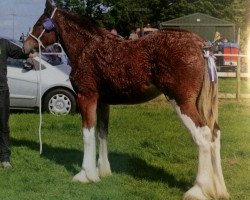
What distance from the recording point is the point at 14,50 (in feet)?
29.6

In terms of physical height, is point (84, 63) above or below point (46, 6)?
below

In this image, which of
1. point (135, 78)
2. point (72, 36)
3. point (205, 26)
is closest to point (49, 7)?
point (72, 36)

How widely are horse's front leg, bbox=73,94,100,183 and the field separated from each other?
6.7 inches

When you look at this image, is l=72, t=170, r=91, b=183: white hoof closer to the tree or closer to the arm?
the arm

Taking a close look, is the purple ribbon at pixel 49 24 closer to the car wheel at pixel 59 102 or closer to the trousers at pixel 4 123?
the trousers at pixel 4 123

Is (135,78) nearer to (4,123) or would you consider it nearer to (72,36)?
(72,36)

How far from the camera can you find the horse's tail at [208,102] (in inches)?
287

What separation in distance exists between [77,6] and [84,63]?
114 ft

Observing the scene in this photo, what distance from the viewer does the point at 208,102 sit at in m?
7.39

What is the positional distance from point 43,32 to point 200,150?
2.92m

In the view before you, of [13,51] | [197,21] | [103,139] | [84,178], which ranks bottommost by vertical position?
[84,178]

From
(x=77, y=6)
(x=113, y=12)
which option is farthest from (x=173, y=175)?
(x=113, y=12)

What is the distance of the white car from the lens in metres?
14.2

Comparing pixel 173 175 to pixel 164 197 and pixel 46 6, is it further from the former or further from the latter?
pixel 46 6
